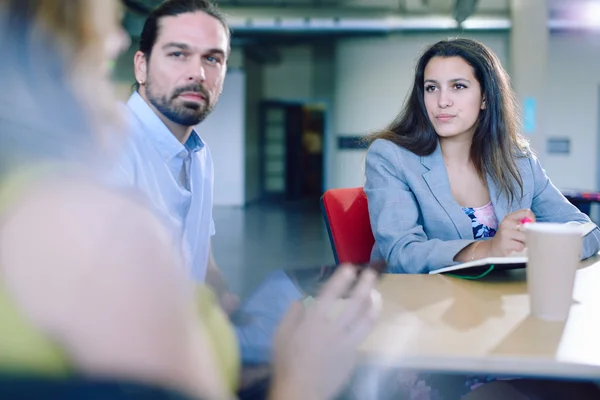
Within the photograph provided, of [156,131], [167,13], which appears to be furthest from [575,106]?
[156,131]

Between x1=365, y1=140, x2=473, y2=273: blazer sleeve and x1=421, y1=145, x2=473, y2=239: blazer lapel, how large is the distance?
70 mm

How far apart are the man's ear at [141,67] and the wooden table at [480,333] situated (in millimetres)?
1008

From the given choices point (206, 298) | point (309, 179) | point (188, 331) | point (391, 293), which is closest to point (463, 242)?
point (391, 293)

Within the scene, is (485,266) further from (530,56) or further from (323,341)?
(530,56)

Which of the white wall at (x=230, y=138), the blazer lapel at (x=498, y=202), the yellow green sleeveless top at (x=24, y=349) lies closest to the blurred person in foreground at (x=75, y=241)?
the yellow green sleeveless top at (x=24, y=349)

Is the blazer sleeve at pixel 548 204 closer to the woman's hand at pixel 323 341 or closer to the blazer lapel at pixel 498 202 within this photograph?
the blazer lapel at pixel 498 202

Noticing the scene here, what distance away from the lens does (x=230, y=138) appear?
10.7 metres

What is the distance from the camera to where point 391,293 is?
1097 millimetres

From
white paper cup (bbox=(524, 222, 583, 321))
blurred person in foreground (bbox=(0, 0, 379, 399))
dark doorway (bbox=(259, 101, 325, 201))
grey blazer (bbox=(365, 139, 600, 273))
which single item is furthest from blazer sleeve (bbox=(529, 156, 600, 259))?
dark doorway (bbox=(259, 101, 325, 201))

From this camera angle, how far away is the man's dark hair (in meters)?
1.64

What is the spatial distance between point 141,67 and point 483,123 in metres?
1.12

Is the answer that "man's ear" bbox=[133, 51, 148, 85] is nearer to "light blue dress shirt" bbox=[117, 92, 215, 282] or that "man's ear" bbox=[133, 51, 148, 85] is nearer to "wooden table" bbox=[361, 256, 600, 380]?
"light blue dress shirt" bbox=[117, 92, 215, 282]

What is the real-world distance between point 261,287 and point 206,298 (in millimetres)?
283

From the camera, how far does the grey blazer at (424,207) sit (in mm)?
1382
